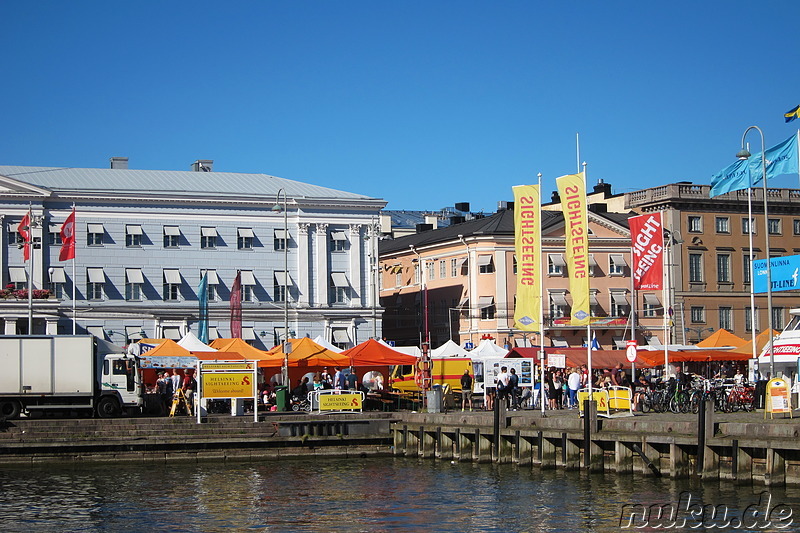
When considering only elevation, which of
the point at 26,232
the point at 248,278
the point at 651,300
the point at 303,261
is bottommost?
the point at 651,300

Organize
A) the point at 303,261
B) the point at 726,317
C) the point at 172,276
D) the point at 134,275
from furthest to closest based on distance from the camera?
the point at 726,317, the point at 303,261, the point at 172,276, the point at 134,275

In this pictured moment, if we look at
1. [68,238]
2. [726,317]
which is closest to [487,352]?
[68,238]

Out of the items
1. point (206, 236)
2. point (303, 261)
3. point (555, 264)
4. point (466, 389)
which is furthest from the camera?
point (555, 264)

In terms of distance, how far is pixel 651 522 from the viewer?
95.2 feet

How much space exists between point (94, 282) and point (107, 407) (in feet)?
103

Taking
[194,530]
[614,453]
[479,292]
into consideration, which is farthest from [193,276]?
[194,530]

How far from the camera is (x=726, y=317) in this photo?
9894 centimetres

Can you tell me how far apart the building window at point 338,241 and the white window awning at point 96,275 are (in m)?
15.7

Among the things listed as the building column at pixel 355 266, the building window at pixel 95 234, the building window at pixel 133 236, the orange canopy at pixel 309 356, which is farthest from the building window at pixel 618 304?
the orange canopy at pixel 309 356

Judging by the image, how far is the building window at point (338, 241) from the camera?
89.1 meters

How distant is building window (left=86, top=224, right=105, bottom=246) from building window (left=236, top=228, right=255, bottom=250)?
8.91 metres

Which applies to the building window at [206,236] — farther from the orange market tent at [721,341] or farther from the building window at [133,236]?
the orange market tent at [721,341]

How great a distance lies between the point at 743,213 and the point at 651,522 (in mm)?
74523

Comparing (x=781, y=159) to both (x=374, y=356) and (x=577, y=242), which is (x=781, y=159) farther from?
(x=374, y=356)
